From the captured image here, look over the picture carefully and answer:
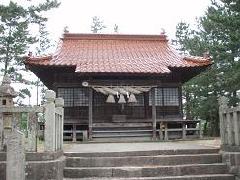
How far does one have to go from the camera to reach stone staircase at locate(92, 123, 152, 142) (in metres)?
17.1

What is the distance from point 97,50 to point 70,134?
5870 mm

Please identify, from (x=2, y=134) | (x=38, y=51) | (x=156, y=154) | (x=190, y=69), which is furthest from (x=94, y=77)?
(x=38, y=51)

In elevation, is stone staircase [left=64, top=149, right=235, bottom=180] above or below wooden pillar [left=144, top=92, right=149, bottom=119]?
below

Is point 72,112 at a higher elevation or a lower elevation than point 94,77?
lower

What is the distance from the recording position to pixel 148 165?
9.11 m

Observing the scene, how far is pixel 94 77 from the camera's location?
17438 millimetres

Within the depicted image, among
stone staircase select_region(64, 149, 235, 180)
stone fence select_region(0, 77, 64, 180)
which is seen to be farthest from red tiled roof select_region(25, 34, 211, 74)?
stone fence select_region(0, 77, 64, 180)

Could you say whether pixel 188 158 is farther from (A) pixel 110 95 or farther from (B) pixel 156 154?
(A) pixel 110 95

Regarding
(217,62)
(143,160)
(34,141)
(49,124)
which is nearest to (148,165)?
(143,160)

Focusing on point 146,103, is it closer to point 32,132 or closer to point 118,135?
point 118,135

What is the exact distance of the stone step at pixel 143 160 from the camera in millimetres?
8969

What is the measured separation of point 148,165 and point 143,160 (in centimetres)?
18

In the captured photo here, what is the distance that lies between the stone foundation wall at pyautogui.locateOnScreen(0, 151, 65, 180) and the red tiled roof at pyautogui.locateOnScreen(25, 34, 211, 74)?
27.6ft

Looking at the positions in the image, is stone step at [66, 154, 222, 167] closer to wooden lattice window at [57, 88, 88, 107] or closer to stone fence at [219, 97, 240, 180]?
stone fence at [219, 97, 240, 180]
